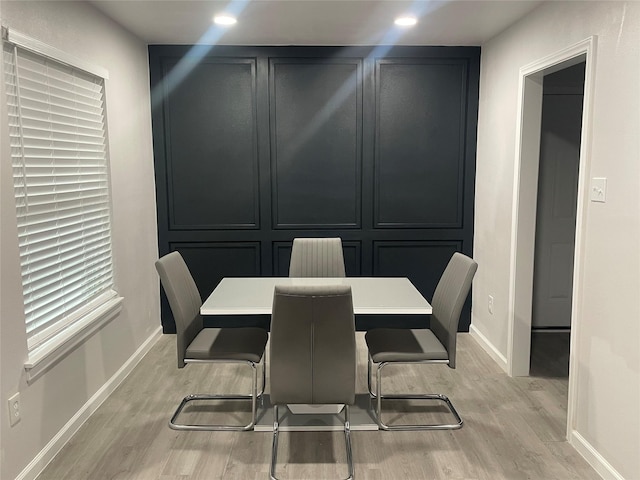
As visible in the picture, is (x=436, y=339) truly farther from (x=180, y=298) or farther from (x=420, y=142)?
(x=420, y=142)

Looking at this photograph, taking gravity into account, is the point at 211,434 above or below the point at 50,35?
below

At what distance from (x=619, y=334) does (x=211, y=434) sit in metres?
2.07

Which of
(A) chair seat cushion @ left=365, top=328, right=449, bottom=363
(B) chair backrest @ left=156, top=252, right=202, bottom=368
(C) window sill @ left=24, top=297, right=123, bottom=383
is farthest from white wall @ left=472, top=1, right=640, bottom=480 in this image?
(C) window sill @ left=24, top=297, right=123, bottom=383

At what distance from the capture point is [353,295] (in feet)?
9.48

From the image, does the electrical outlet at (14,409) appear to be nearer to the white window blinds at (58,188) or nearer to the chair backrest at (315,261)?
the white window blinds at (58,188)

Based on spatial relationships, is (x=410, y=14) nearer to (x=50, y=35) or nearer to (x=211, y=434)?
(x=50, y=35)

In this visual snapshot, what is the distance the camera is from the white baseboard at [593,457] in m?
2.28

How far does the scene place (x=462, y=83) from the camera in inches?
165

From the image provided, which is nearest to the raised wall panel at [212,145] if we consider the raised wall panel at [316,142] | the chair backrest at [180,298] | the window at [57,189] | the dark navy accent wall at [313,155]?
the dark navy accent wall at [313,155]

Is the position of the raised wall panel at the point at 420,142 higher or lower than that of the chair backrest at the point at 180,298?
higher

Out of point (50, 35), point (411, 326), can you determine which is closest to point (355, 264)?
point (411, 326)

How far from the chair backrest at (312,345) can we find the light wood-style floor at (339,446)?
16.5 inches

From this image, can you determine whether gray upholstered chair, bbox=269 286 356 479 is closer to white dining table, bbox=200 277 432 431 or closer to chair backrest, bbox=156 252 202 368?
white dining table, bbox=200 277 432 431

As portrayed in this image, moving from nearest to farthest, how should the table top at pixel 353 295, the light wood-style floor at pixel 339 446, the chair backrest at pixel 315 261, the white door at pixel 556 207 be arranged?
the light wood-style floor at pixel 339 446, the table top at pixel 353 295, the chair backrest at pixel 315 261, the white door at pixel 556 207
